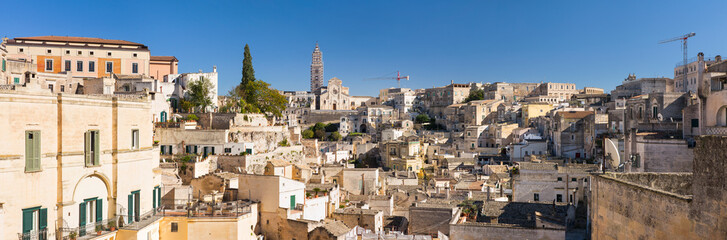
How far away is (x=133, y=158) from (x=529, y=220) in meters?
13.8

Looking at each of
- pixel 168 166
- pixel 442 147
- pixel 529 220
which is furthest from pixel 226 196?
pixel 442 147

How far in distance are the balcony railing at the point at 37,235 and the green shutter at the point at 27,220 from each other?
0.36 feet

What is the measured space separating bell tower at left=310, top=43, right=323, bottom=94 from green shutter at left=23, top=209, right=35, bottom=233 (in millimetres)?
161791

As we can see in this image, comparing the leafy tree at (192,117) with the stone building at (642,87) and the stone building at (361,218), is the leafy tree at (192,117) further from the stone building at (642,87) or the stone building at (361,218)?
the stone building at (642,87)

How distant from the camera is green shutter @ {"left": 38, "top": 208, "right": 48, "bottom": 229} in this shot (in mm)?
12828

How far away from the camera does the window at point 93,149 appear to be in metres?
13.9

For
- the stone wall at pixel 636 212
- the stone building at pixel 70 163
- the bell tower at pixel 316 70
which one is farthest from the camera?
the bell tower at pixel 316 70

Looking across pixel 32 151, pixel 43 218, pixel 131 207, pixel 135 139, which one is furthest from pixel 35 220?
pixel 135 139

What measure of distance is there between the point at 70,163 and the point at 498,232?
42.2 ft

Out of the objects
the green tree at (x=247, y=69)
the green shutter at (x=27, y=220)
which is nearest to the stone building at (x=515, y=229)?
the green shutter at (x=27, y=220)

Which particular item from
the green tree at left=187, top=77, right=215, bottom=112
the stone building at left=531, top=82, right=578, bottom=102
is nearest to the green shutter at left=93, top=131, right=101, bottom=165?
the green tree at left=187, top=77, right=215, bottom=112

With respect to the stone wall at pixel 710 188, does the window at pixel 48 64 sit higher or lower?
higher

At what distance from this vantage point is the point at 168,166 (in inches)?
1052

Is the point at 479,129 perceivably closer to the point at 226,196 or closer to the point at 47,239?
the point at 226,196
